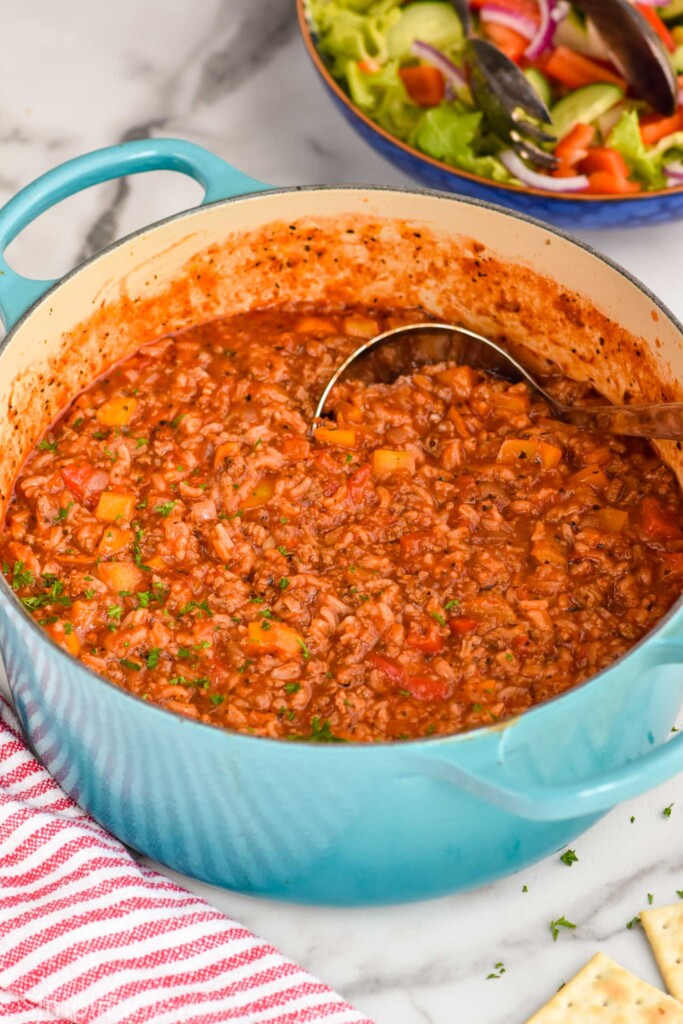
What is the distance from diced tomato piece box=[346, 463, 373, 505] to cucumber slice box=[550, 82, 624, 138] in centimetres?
185

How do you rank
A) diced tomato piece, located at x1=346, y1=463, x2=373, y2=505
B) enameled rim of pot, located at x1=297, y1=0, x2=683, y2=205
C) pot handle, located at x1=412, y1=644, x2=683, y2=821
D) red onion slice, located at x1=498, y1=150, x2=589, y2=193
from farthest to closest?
red onion slice, located at x1=498, y1=150, x2=589, y2=193 → enameled rim of pot, located at x1=297, y1=0, x2=683, y2=205 → diced tomato piece, located at x1=346, y1=463, x2=373, y2=505 → pot handle, located at x1=412, y1=644, x2=683, y2=821

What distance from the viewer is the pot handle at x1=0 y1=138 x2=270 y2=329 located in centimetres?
398

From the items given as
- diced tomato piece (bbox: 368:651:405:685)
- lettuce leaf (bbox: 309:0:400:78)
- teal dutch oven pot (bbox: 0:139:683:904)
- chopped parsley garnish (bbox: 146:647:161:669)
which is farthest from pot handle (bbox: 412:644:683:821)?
lettuce leaf (bbox: 309:0:400:78)

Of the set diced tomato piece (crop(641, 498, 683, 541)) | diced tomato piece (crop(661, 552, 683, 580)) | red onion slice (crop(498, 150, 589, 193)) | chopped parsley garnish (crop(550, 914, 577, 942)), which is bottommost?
chopped parsley garnish (crop(550, 914, 577, 942))

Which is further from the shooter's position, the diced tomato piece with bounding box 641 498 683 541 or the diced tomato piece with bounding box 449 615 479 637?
the diced tomato piece with bounding box 641 498 683 541

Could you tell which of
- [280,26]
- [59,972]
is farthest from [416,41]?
[59,972]

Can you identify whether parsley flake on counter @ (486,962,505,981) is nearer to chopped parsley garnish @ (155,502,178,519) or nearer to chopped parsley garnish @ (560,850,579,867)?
chopped parsley garnish @ (560,850,579,867)

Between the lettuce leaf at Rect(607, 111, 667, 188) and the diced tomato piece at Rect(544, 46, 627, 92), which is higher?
the diced tomato piece at Rect(544, 46, 627, 92)

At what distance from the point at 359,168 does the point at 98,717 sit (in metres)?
3.17

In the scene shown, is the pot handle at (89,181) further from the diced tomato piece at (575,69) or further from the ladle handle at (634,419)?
the diced tomato piece at (575,69)

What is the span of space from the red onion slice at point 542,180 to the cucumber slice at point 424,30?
69 cm

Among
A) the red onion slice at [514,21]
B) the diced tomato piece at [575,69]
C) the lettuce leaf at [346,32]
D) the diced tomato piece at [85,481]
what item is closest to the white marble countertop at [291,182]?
the lettuce leaf at [346,32]

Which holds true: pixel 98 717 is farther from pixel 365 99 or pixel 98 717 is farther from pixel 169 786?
pixel 365 99

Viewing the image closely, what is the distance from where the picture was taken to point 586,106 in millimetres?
5242
